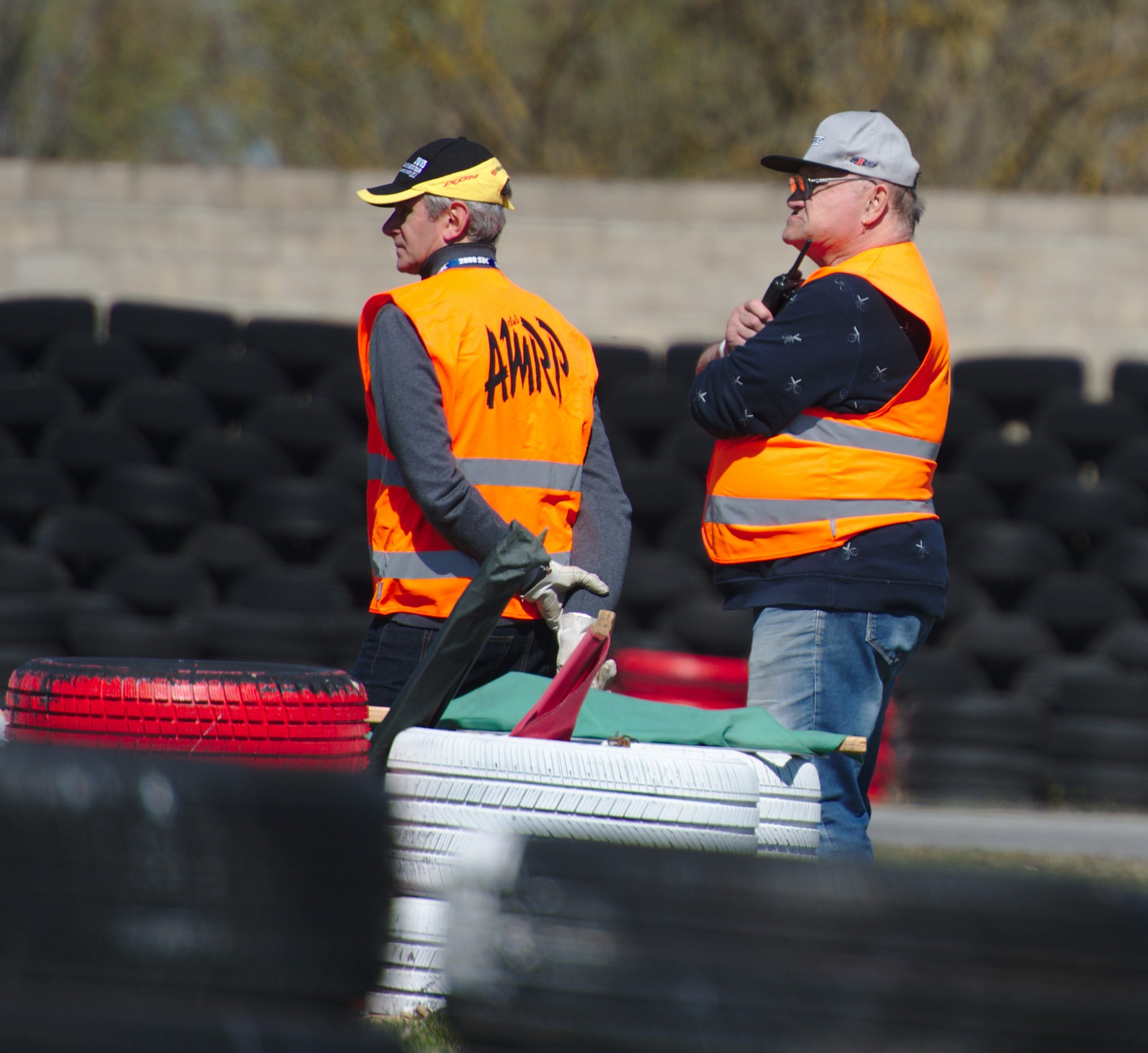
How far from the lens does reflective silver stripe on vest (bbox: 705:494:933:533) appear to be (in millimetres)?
3334

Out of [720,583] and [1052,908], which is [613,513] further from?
[1052,908]

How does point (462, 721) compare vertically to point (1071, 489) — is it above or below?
above

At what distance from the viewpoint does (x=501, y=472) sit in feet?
11.3

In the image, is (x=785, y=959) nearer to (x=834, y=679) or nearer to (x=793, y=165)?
(x=834, y=679)

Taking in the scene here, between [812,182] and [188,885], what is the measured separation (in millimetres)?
2240

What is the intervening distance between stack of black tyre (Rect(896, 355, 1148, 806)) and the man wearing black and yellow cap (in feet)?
14.5

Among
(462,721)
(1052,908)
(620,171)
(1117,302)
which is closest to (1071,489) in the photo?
(1117,302)

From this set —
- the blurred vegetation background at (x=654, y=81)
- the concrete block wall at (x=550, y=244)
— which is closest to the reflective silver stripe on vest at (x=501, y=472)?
the concrete block wall at (x=550, y=244)

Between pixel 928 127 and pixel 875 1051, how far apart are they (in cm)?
1478

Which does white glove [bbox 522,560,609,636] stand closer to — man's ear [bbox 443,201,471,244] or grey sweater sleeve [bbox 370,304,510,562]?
grey sweater sleeve [bbox 370,304,510,562]

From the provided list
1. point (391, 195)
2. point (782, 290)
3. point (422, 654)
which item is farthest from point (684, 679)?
point (391, 195)

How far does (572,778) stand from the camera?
2.89 m

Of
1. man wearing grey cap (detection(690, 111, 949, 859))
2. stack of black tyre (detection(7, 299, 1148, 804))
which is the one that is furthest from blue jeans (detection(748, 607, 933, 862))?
stack of black tyre (detection(7, 299, 1148, 804))

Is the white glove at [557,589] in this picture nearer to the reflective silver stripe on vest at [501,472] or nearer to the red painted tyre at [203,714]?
the reflective silver stripe on vest at [501,472]
